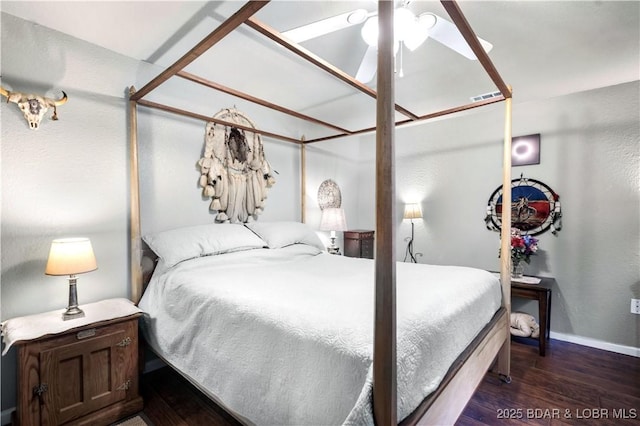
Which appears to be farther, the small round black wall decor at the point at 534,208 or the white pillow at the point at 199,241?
the small round black wall decor at the point at 534,208

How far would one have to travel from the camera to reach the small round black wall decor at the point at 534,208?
2.89 metres

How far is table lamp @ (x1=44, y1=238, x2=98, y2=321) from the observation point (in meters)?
1.61

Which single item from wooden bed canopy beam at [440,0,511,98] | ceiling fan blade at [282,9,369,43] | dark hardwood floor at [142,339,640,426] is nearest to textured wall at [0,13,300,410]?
dark hardwood floor at [142,339,640,426]

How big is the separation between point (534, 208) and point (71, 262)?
3.85 metres

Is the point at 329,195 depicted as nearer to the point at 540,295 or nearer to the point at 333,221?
the point at 333,221

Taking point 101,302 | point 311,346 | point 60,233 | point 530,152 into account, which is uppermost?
point 530,152

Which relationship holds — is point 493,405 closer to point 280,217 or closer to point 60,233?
point 280,217

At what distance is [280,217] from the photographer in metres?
3.33

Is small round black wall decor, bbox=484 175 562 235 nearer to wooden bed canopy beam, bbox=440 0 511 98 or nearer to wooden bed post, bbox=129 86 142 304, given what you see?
wooden bed canopy beam, bbox=440 0 511 98

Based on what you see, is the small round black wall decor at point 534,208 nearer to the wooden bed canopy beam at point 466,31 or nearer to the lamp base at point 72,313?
the wooden bed canopy beam at point 466,31

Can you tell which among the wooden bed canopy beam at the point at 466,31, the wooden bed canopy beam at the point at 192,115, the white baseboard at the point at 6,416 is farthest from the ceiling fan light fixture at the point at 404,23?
the white baseboard at the point at 6,416

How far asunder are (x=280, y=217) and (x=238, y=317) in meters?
2.00

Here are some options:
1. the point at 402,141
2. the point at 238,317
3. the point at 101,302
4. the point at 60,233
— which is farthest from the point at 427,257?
the point at 60,233

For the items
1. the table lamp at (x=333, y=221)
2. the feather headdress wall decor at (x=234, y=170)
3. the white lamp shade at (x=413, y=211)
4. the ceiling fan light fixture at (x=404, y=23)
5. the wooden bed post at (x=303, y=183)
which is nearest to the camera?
the ceiling fan light fixture at (x=404, y=23)
